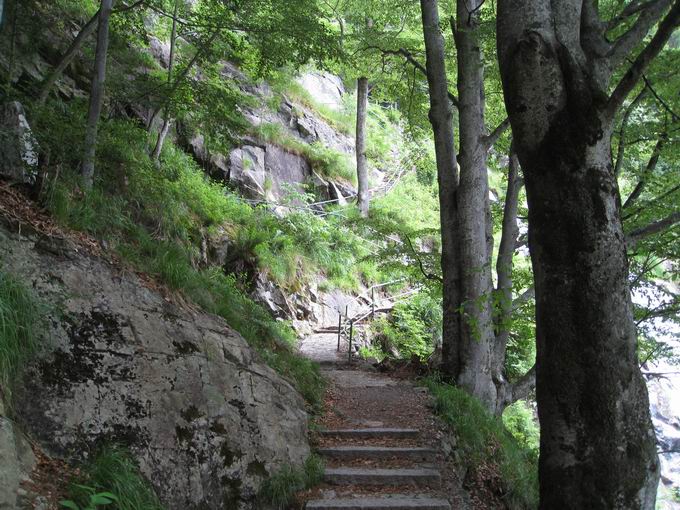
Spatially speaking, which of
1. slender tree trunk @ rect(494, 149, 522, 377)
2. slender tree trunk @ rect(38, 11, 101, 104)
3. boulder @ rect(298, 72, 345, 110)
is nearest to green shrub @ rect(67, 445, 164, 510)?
slender tree trunk @ rect(38, 11, 101, 104)

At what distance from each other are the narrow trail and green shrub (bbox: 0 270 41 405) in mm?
2703

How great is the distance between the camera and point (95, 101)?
20.1 ft

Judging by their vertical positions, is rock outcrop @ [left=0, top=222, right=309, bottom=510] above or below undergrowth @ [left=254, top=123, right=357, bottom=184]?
below

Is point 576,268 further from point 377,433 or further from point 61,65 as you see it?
point 61,65

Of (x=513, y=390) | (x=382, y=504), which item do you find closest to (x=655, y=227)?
(x=513, y=390)

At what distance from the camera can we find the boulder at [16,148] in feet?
16.1

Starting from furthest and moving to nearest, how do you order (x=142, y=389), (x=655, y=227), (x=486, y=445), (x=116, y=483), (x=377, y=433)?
(x=655, y=227) → (x=486, y=445) → (x=377, y=433) → (x=142, y=389) → (x=116, y=483)

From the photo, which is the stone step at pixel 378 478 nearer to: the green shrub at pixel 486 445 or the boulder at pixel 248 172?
the green shrub at pixel 486 445

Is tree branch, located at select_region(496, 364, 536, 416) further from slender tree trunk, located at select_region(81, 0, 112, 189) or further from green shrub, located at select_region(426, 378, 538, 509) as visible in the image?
slender tree trunk, located at select_region(81, 0, 112, 189)

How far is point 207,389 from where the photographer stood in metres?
4.94

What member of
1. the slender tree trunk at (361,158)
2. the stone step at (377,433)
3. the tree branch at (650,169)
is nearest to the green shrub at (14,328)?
the stone step at (377,433)

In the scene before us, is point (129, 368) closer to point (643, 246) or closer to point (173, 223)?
point (173, 223)

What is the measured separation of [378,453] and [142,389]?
278 cm

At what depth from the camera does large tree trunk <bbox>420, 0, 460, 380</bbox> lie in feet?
29.6
